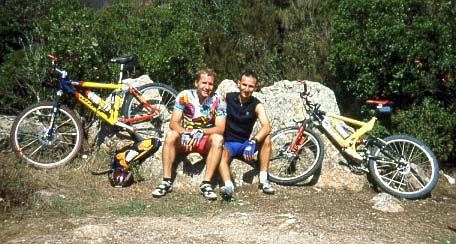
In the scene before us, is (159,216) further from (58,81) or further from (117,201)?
(58,81)

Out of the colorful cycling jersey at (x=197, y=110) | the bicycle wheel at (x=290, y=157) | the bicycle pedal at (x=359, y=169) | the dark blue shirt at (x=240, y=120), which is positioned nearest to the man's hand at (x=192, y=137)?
the colorful cycling jersey at (x=197, y=110)

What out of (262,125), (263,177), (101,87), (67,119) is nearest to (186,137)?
(262,125)

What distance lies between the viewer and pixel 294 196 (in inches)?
281

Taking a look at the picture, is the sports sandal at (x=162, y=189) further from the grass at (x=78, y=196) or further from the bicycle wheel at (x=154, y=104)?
the bicycle wheel at (x=154, y=104)

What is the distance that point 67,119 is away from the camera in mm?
7703

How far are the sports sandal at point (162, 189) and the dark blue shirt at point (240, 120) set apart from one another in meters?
0.87

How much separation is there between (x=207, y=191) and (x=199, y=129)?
70 cm

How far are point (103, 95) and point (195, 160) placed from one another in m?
2.00

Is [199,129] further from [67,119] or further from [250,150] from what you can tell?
[67,119]

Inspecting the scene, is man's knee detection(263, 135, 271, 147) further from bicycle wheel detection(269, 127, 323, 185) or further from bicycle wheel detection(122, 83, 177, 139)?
bicycle wheel detection(122, 83, 177, 139)

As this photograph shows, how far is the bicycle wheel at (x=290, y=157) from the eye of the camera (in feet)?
24.5

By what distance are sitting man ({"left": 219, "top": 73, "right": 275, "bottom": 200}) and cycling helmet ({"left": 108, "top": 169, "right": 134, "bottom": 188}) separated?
106cm

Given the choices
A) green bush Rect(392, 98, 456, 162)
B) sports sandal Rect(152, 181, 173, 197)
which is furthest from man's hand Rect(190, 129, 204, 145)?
green bush Rect(392, 98, 456, 162)

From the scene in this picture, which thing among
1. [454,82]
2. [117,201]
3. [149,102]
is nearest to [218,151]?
[117,201]
